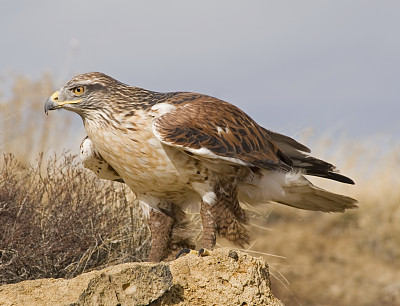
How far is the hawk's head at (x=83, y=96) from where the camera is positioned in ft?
17.5

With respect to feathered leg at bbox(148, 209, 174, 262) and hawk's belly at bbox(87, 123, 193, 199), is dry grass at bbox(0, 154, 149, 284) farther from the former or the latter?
hawk's belly at bbox(87, 123, 193, 199)

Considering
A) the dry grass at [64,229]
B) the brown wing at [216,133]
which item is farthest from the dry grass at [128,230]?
the brown wing at [216,133]

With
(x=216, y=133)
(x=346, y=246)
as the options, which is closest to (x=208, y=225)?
(x=216, y=133)

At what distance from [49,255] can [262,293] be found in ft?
9.55

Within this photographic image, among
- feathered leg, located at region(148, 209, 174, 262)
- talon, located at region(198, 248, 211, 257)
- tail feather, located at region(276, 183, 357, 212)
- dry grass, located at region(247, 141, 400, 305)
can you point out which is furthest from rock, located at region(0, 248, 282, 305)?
dry grass, located at region(247, 141, 400, 305)

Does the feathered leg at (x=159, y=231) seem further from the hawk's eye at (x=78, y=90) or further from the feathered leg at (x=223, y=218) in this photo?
the hawk's eye at (x=78, y=90)

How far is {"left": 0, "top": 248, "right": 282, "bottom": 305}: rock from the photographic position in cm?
402

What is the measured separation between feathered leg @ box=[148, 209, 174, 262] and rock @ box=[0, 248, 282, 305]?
3.66ft

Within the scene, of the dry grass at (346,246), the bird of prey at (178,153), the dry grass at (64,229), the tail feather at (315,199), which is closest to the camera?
the bird of prey at (178,153)

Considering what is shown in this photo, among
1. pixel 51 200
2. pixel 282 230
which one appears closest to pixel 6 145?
pixel 51 200

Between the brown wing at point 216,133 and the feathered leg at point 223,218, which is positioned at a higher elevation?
the brown wing at point 216,133

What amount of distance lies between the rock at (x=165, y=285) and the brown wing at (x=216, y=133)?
2.84 ft

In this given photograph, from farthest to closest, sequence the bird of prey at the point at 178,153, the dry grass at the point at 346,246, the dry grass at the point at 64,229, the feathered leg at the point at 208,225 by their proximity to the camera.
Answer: the dry grass at the point at 346,246, the dry grass at the point at 64,229, the feathered leg at the point at 208,225, the bird of prey at the point at 178,153

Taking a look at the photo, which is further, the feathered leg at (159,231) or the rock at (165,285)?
the feathered leg at (159,231)
